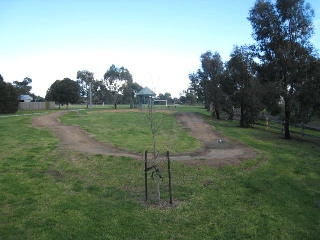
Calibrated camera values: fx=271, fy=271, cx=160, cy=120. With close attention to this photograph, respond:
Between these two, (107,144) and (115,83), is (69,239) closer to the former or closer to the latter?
(107,144)

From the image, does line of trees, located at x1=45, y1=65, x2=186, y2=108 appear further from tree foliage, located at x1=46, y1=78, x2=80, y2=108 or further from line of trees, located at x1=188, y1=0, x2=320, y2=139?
line of trees, located at x1=188, y1=0, x2=320, y2=139

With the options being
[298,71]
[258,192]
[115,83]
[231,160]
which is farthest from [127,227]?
[115,83]

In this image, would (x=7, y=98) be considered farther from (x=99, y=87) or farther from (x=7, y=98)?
(x=99, y=87)

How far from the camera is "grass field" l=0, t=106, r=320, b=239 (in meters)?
5.38

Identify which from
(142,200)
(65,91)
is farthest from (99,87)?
(142,200)

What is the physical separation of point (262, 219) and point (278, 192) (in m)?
2.08

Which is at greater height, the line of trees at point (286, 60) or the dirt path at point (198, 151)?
the line of trees at point (286, 60)

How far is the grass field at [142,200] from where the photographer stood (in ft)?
17.6

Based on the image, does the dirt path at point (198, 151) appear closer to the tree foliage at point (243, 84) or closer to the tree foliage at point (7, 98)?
the tree foliage at point (243, 84)

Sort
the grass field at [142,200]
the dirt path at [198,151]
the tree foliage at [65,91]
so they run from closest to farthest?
1. the grass field at [142,200]
2. the dirt path at [198,151]
3. the tree foliage at [65,91]

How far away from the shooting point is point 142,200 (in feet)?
22.6

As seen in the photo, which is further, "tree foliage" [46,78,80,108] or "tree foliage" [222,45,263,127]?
"tree foliage" [46,78,80,108]

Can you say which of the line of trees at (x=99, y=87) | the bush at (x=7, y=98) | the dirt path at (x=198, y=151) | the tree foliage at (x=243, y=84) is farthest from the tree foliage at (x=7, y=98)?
the tree foliage at (x=243, y=84)

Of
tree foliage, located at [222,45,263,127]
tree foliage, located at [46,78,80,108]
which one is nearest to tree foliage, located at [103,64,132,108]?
tree foliage, located at [46,78,80,108]
